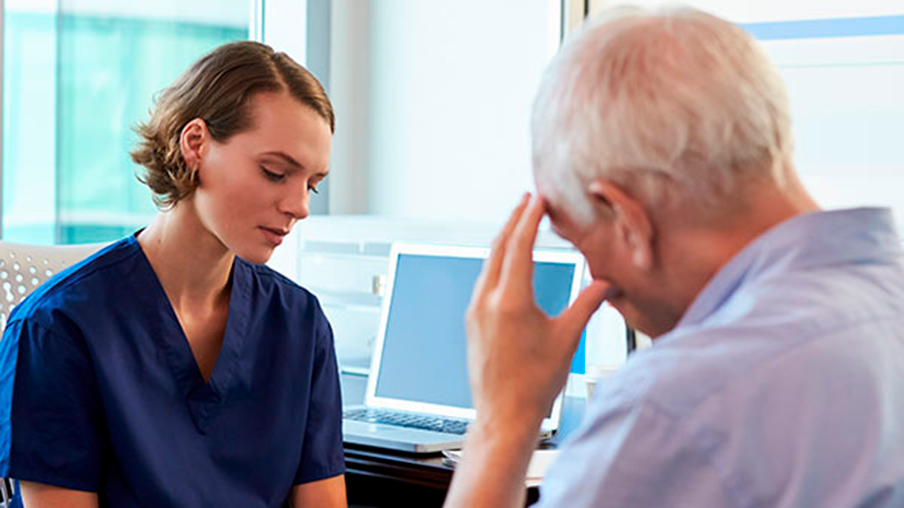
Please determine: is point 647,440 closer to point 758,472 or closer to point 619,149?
point 758,472

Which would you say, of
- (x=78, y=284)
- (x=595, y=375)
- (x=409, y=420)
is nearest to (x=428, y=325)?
(x=409, y=420)

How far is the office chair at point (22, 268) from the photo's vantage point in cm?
180

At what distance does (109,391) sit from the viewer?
1.48 m

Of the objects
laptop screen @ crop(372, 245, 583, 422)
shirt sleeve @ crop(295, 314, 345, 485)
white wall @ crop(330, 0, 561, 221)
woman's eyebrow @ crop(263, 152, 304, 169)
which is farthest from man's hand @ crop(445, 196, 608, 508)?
white wall @ crop(330, 0, 561, 221)

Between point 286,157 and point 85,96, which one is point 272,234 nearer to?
point 286,157

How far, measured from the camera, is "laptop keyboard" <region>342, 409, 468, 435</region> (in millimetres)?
1889

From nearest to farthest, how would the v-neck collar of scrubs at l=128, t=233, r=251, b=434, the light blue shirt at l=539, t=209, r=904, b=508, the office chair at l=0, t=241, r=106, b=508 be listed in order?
the light blue shirt at l=539, t=209, r=904, b=508, the v-neck collar of scrubs at l=128, t=233, r=251, b=434, the office chair at l=0, t=241, r=106, b=508

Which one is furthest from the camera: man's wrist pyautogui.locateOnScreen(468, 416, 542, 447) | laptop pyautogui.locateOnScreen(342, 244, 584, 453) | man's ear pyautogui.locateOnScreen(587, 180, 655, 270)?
laptop pyautogui.locateOnScreen(342, 244, 584, 453)

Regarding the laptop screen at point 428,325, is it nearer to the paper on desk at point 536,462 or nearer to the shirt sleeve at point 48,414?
the paper on desk at point 536,462

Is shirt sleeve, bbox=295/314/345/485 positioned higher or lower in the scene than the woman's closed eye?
lower

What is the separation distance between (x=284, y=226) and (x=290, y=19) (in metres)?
1.26

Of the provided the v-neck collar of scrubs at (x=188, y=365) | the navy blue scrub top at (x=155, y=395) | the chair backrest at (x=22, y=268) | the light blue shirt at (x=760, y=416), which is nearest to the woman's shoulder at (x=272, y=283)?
the navy blue scrub top at (x=155, y=395)

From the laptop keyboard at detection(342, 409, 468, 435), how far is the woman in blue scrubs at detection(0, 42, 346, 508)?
0.84ft

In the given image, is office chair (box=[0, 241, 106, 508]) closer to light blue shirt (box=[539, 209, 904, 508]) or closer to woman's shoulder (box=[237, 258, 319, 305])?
woman's shoulder (box=[237, 258, 319, 305])
